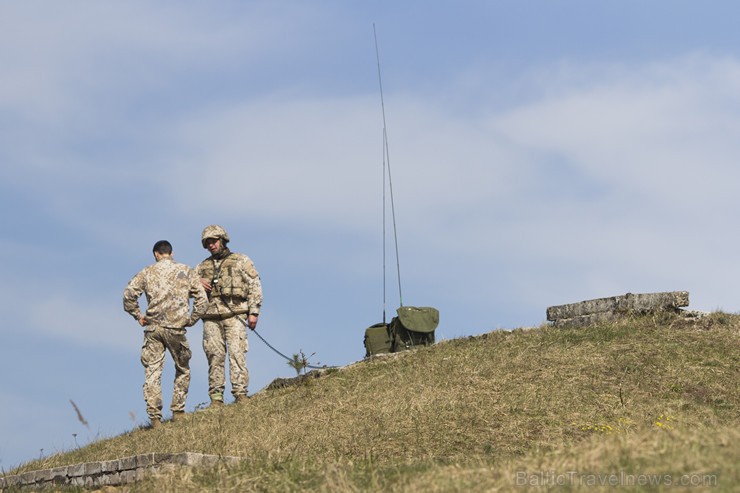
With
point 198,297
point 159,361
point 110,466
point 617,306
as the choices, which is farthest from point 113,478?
point 617,306

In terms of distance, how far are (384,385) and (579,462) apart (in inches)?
308

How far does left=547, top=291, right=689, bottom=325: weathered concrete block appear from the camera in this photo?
1880cm

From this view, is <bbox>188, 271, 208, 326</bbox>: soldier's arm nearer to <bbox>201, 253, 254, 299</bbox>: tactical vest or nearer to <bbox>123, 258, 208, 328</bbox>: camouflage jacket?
<bbox>123, 258, 208, 328</bbox>: camouflage jacket

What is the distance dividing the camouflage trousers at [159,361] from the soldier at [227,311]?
3.97 feet

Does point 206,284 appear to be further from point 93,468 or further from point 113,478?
point 113,478

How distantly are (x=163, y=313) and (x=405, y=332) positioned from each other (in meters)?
5.34

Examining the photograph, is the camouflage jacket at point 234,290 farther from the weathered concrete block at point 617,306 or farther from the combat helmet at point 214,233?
the weathered concrete block at point 617,306

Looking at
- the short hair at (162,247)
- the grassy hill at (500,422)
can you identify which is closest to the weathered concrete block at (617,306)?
the grassy hill at (500,422)

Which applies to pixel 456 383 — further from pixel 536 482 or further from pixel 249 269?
pixel 536 482


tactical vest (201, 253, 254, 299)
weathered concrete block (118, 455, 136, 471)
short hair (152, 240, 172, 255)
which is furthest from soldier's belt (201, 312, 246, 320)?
weathered concrete block (118, 455, 136, 471)

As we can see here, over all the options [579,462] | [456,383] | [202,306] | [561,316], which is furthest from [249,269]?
[579,462]

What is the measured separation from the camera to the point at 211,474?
10.5 m

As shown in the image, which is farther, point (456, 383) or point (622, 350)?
point (622, 350)

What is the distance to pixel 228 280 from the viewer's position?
58.0 feet
